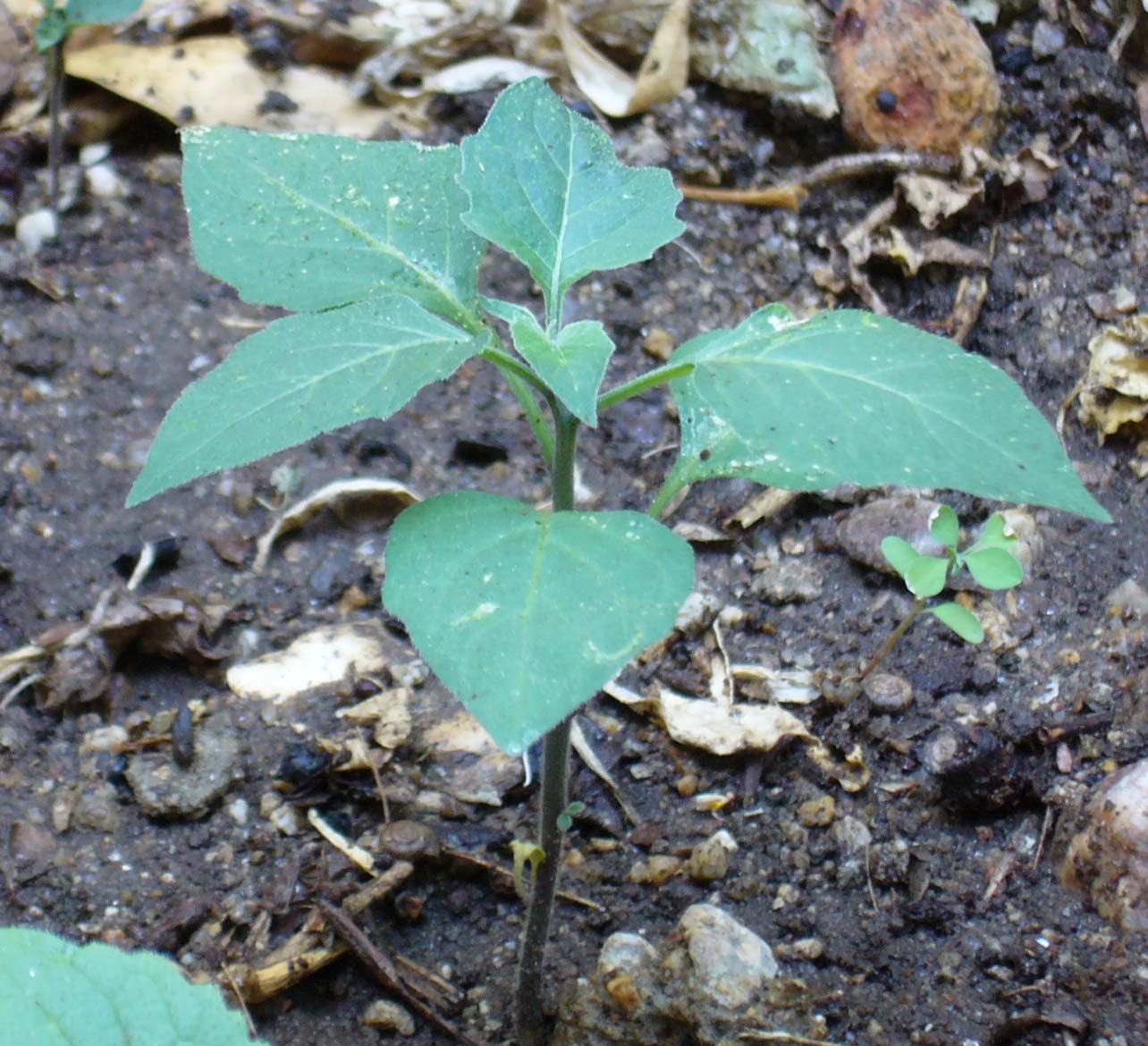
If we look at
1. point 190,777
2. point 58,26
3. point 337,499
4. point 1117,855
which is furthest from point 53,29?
point 1117,855

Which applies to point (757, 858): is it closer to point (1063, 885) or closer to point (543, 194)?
point (1063, 885)

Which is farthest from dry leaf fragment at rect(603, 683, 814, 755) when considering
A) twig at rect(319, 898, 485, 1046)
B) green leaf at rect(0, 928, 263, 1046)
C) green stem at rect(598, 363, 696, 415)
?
green leaf at rect(0, 928, 263, 1046)

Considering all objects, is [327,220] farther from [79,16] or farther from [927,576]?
[79,16]

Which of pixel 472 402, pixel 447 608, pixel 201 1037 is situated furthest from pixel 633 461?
pixel 201 1037

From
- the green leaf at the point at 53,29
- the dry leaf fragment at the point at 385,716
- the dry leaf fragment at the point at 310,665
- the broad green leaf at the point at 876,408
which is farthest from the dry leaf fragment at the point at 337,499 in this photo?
the green leaf at the point at 53,29

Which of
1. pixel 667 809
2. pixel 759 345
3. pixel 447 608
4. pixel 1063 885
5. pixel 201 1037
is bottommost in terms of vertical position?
pixel 667 809

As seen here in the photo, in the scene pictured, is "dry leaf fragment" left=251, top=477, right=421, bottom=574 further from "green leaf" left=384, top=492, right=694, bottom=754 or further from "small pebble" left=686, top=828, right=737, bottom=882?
"green leaf" left=384, top=492, right=694, bottom=754

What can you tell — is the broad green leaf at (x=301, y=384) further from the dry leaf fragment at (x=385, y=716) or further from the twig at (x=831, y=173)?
the twig at (x=831, y=173)
